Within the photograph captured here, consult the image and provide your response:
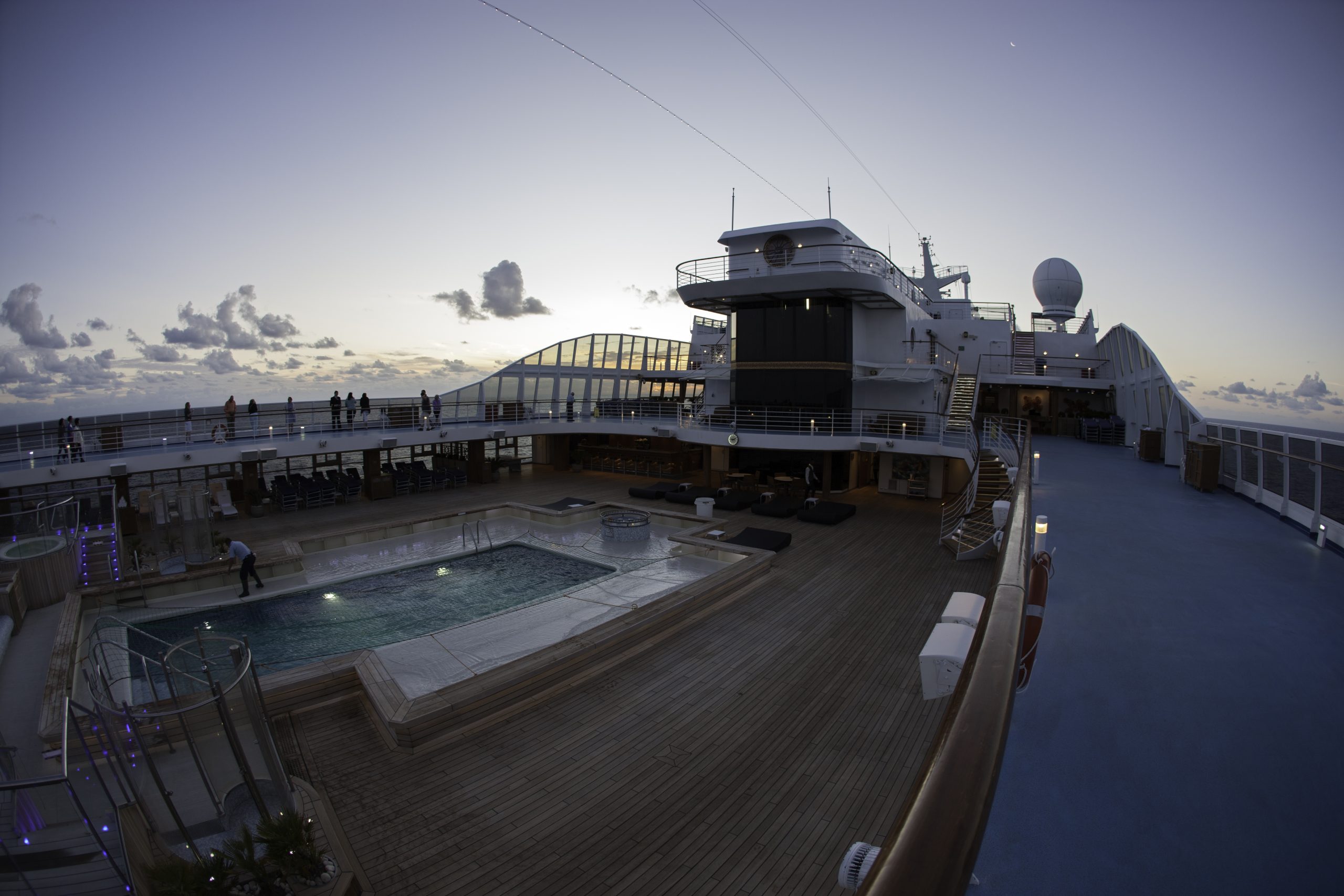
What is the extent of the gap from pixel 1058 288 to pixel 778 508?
18.6 metres

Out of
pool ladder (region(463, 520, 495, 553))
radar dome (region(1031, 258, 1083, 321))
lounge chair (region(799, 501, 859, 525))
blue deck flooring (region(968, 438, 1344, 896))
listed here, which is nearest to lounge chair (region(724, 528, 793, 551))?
lounge chair (region(799, 501, 859, 525))

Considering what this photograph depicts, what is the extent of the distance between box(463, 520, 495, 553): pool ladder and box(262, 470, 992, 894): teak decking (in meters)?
7.03

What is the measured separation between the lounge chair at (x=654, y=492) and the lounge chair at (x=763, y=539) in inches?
194

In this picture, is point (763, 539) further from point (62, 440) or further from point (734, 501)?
point (62, 440)

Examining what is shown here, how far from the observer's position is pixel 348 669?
23.2 feet

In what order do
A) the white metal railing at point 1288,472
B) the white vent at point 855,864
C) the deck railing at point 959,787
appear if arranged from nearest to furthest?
the deck railing at point 959,787 < the white vent at point 855,864 < the white metal railing at point 1288,472

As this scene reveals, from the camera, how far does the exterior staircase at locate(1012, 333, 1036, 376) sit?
21812mm

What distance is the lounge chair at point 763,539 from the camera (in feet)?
39.8

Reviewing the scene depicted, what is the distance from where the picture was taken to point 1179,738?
195cm

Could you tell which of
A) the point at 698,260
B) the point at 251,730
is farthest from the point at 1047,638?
the point at 698,260

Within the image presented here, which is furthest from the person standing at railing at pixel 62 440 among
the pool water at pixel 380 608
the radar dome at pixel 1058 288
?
the radar dome at pixel 1058 288

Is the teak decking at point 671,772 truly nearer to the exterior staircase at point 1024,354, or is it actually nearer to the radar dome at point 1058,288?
the exterior staircase at point 1024,354

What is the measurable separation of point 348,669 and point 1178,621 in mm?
7519

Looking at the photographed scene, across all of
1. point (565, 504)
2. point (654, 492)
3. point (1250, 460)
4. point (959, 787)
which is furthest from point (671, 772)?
point (654, 492)
